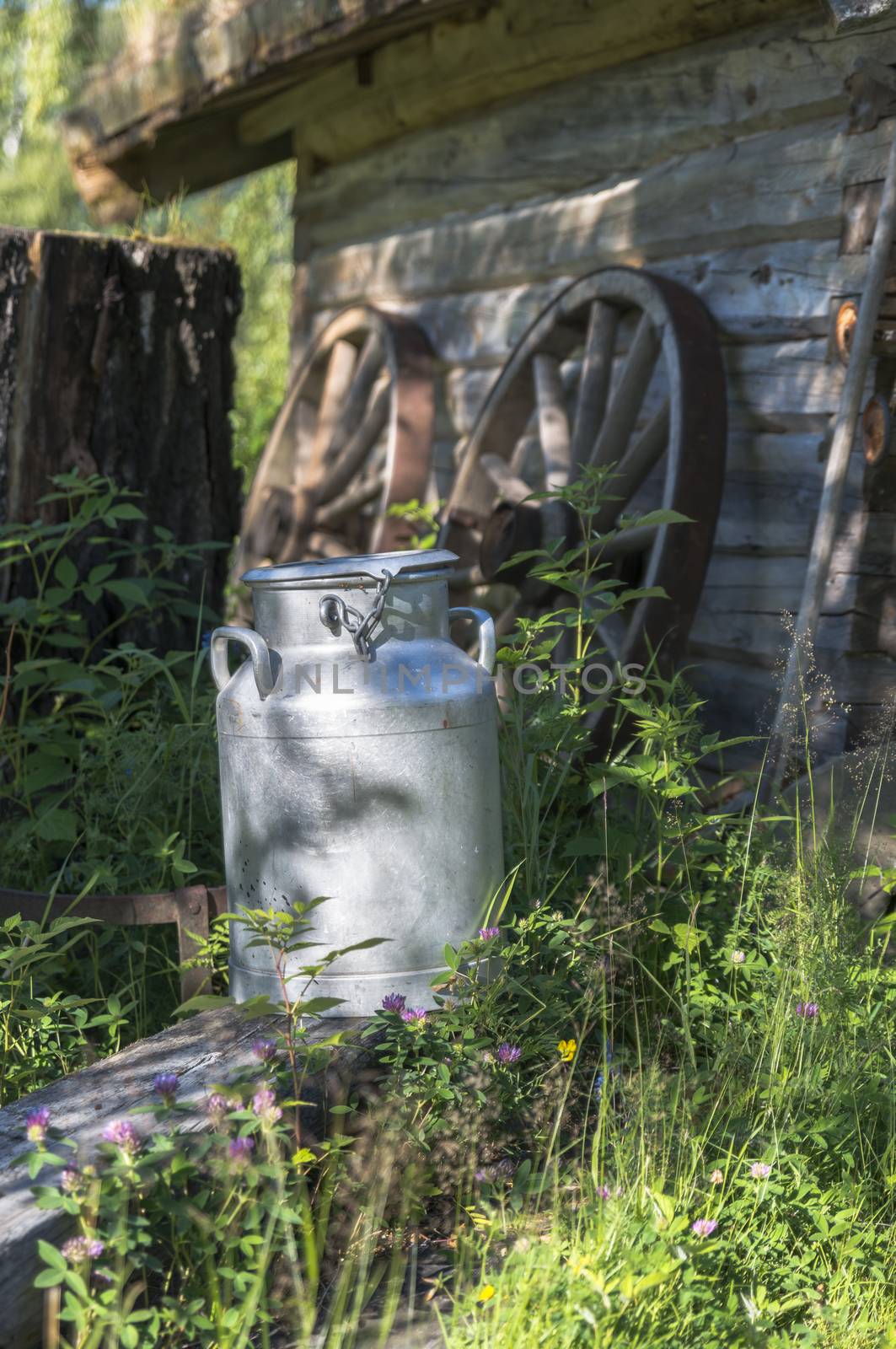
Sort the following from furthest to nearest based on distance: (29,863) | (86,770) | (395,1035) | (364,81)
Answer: (364,81) < (86,770) < (29,863) < (395,1035)

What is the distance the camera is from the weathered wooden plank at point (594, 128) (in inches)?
133

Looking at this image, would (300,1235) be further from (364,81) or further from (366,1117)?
(364,81)

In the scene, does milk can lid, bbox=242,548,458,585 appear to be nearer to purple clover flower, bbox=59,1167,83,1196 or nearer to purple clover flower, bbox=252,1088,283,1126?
purple clover flower, bbox=252,1088,283,1126

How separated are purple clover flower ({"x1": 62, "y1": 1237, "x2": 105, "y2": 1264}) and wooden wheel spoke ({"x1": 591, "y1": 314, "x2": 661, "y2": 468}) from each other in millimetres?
2528

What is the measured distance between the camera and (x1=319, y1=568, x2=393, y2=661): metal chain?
2098 millimetres

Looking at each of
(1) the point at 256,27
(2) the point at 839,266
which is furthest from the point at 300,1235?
(1) the point at 256,27

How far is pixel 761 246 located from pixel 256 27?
191 cm

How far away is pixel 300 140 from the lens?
5383 mm

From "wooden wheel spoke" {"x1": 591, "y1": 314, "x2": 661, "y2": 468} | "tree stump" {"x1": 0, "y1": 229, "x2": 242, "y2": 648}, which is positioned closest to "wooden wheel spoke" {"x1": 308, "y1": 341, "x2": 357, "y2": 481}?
"tree stump" {"x1": 0, "y1": 229, "x2": 242, "y2": 648}

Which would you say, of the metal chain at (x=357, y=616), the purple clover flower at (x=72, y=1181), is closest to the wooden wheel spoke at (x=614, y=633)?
the metal chain at (x=357, y=616)

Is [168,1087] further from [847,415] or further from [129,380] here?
[129,380]

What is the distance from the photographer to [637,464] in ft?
11.8

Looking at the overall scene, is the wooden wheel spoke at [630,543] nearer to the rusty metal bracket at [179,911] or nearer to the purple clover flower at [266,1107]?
the rusty metal bracket at [179,911]

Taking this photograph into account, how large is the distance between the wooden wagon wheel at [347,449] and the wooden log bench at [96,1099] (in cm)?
260
